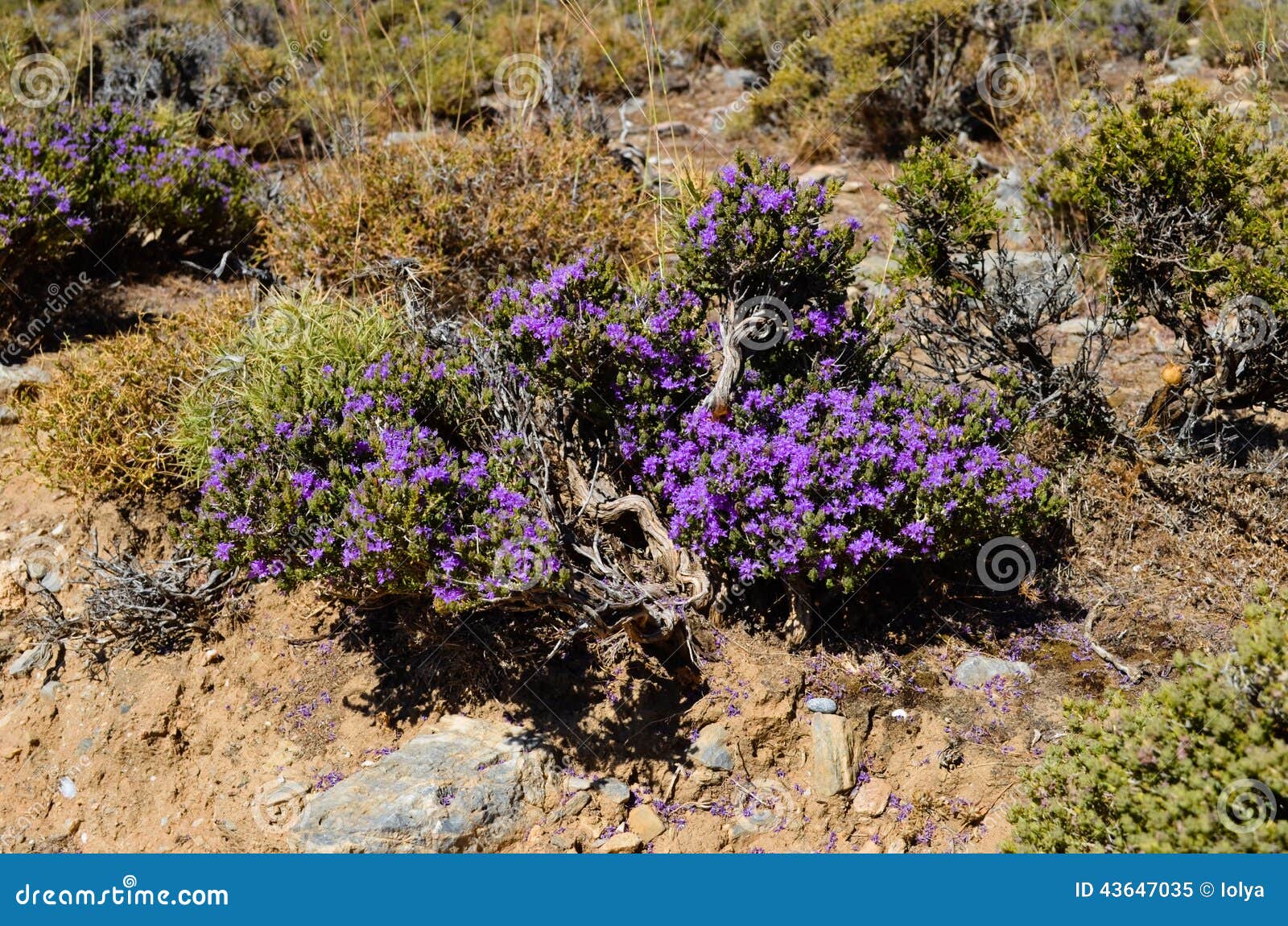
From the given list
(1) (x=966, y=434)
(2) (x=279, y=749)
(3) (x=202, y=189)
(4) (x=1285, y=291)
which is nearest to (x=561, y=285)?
(1) (x=966, y=434)

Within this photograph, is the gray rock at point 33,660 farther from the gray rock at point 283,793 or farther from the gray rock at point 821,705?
the gray rock at point 821,705

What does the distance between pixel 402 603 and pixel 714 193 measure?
2.31 metres

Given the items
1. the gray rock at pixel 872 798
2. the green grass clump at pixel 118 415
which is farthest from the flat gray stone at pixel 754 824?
the green grass clump at pixel 118 415

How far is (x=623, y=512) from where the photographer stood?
4254 mm

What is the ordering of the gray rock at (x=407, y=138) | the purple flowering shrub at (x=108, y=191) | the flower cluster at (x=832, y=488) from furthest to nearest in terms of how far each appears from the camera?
the gray rock at (x=407, y=138) → the purple flowering shrub at (x=108, y=191) → the flower cluster at (x=832, y=488)

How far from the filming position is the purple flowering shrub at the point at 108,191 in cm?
594

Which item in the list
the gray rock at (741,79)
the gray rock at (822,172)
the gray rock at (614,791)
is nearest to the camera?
the gray rock at (614,791)

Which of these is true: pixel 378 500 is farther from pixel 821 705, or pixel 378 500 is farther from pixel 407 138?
pixel 407 138

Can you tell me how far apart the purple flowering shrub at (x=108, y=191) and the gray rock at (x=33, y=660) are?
243 cm

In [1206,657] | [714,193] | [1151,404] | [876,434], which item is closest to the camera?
[1206,657]

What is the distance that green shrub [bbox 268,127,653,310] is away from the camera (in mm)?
6176

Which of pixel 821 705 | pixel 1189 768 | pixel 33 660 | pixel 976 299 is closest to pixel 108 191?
pixel 33 660

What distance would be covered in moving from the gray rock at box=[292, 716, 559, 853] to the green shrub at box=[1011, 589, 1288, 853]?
6.05 ft

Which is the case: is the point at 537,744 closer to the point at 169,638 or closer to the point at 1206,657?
the point at 169,638
